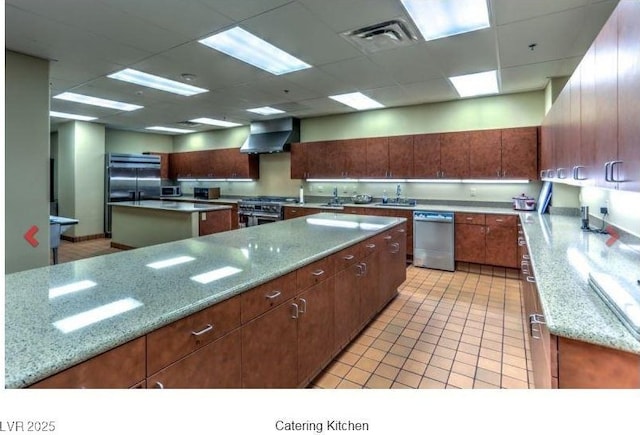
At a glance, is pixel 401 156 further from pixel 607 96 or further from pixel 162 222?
pixel 162 222

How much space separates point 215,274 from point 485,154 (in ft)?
15.1

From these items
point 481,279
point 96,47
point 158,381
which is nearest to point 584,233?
point 481,279

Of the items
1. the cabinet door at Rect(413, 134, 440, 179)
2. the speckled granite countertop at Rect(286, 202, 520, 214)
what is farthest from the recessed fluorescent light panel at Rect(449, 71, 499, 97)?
the speckled granite countertop at Rect(286, 202, 520, 214)

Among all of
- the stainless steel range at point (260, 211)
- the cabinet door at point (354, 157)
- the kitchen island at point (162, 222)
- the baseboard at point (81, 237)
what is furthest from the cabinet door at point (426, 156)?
the baseboard at point (81, 237)

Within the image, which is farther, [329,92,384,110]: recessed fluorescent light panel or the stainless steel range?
the stainless steel range

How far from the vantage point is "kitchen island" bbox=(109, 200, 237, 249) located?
5.26 metres

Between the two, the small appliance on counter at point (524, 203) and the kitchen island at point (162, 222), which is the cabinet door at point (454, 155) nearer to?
the small appliance on counter at point (524, 203)

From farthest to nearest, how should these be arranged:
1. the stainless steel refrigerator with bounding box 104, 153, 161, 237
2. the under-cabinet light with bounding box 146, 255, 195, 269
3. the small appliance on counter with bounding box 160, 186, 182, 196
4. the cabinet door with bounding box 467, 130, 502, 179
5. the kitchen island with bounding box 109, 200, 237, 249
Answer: the small appliance on counter with bounding box 160, 186, 182, 196
the stainless steel refrigerator with bounding box 104, 153, 161, 237
the kitchen island with bounding box 109, 200, 237, 249
the cabinet door with bounding box 467, 130, 502, 179
the under-cabinet light with bounding box 146, 255, 195, 269

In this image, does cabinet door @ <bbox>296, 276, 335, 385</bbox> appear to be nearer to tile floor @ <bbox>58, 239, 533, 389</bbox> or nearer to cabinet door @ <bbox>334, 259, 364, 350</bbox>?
cabinet door @ <bbox>334, 259, 364, 350</bbox>

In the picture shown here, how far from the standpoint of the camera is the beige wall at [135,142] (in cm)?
818

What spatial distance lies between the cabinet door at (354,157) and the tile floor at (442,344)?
2.56m

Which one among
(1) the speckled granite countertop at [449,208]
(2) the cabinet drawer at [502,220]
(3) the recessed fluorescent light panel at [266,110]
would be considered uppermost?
(3) the recessed fluorescent light panel at [266,110]

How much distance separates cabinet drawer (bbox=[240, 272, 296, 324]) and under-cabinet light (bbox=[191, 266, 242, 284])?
0.17 meters

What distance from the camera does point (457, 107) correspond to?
17.4 feet
